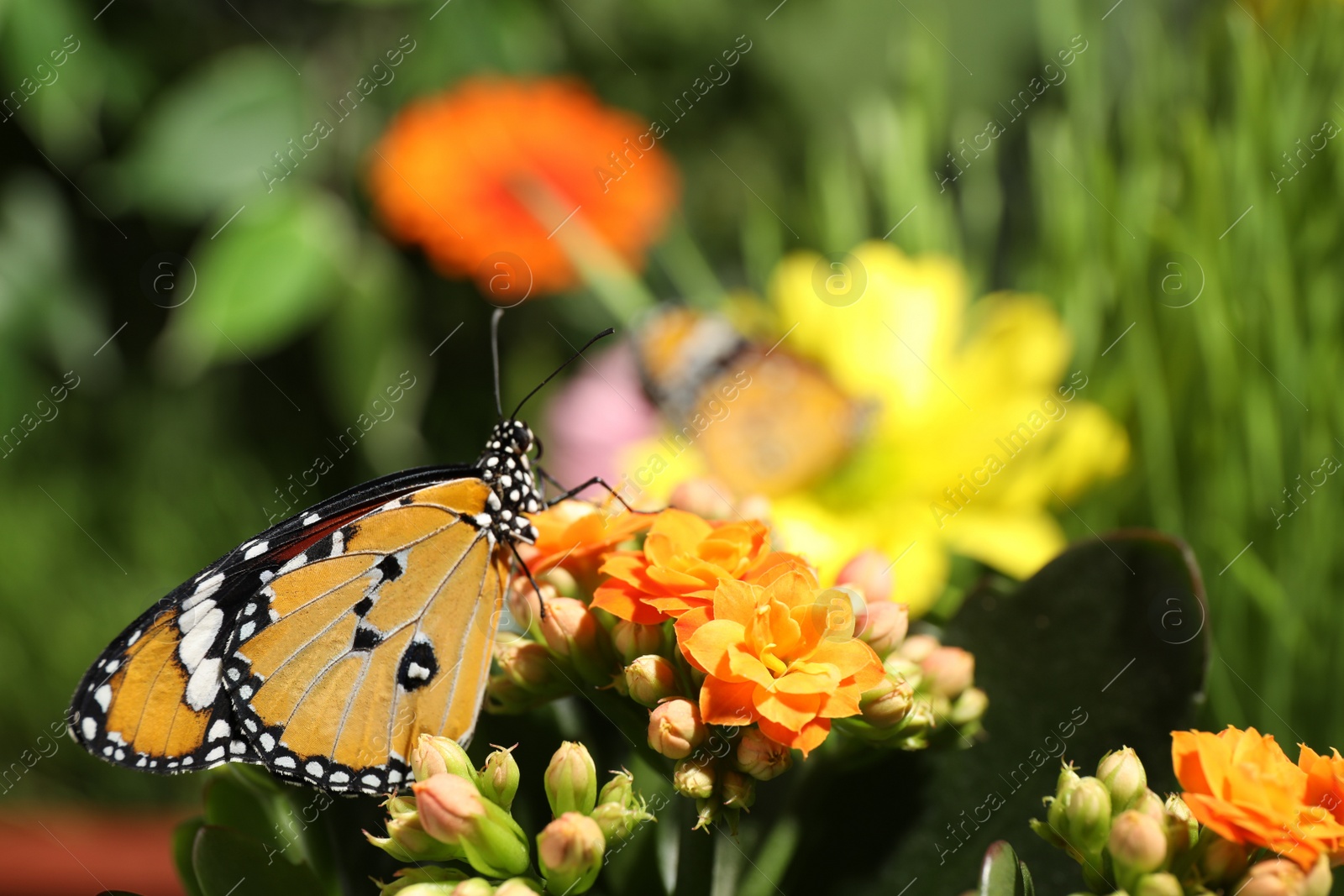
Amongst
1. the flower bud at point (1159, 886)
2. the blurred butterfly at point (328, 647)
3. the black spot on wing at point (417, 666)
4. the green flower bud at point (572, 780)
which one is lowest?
the flower bud at point (1159, 886)

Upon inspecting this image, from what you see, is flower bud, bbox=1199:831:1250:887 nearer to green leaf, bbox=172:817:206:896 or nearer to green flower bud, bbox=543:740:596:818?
green flower bud, bbox=543:740:596:818

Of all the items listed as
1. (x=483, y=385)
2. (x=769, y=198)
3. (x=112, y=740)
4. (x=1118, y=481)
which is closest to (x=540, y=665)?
(x=112, y=740)

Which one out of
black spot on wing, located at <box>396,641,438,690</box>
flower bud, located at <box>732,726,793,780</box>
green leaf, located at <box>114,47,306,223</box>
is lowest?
flower bud, located at <box>732,726,793,780</box>

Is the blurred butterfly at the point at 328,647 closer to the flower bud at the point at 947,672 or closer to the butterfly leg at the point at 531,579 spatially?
the butterfly leg at the point at 531,579

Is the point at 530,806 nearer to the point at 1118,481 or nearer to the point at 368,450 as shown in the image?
the point at 1118,481

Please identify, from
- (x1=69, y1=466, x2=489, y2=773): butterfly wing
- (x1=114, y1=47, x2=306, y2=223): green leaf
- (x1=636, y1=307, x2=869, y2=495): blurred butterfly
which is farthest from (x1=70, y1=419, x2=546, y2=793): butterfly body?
(x1=114, y1=47, x2=306, y2=223): green leaf

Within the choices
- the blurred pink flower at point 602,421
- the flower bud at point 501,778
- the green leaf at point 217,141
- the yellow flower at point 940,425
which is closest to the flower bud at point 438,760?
the flower bud at point 501,778

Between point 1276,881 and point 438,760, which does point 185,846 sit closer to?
point 438,760
